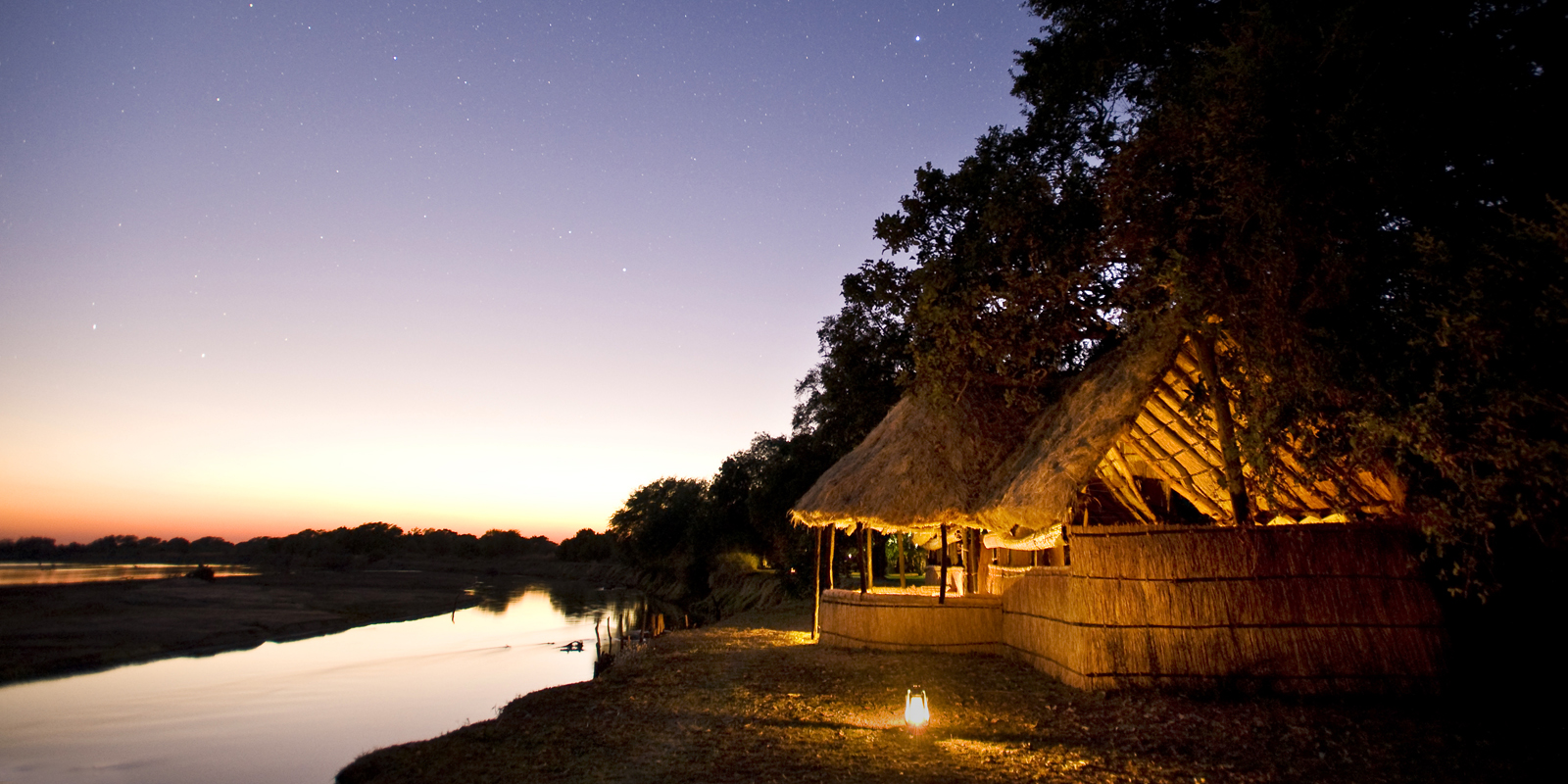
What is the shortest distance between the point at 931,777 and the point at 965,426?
21.9 ft

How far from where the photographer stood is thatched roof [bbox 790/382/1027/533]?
1066 centimetres

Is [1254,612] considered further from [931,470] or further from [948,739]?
[931,470]

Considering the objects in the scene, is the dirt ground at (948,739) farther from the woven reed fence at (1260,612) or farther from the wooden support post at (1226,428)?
the wooden support post at (1226,428)

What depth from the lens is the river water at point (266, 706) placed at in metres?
10.6

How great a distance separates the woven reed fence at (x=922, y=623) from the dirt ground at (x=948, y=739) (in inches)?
73.1

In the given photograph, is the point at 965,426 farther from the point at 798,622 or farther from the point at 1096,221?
the point at 798,622

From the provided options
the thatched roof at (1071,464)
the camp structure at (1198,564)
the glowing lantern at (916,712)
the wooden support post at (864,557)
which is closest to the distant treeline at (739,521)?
the wooden support post at (864,557)

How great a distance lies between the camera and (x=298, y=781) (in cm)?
959

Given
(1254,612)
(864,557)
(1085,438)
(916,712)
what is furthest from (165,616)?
(1254,612)

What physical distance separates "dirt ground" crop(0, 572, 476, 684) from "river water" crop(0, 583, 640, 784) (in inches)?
55.3

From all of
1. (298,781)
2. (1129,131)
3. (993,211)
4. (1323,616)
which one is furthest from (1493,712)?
(298,781)

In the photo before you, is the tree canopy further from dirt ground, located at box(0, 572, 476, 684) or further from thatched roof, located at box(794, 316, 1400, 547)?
dirt ground, located at box(0, 572, 476, 684)

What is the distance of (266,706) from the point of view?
1413 centimetres

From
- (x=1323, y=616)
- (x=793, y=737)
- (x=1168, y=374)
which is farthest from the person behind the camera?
(x=1168, y=374)
